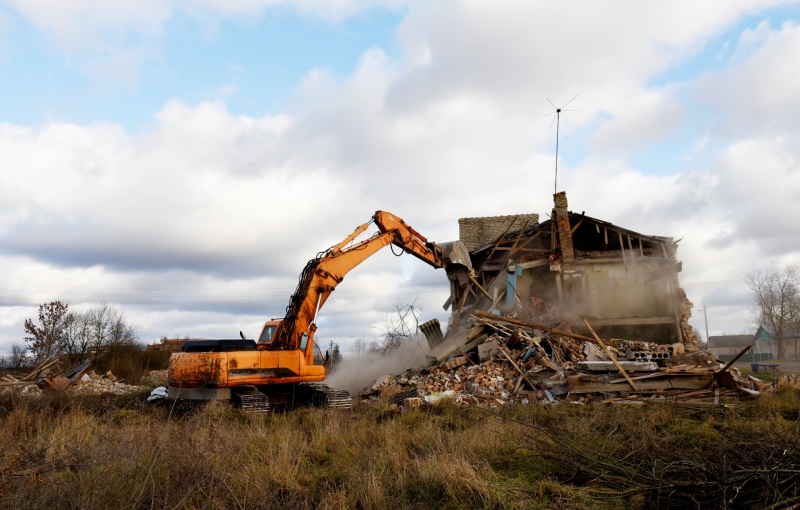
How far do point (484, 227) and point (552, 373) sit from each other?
615 inches

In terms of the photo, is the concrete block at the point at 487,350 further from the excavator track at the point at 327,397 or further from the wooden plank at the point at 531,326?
the excavator track at the point at 327,397

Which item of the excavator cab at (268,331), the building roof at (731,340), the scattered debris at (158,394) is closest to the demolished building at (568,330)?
the excavator cab at (268,331)

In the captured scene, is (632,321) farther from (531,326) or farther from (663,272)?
(531,326)

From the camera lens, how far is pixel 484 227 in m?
29.3

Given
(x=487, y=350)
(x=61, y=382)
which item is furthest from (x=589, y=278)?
(x=61, y=382)

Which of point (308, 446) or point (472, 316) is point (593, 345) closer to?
point (472, 316)

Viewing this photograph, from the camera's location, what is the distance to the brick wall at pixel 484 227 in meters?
28.9

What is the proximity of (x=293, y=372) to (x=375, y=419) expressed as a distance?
2165 millimetres

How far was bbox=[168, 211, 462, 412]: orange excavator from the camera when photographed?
11.2 m

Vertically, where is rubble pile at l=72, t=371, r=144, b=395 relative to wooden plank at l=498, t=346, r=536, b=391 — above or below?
below

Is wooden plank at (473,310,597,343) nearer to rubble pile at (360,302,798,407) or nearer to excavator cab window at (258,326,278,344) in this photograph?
rubble pile at (360,302,798,407)

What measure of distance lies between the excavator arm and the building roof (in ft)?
247

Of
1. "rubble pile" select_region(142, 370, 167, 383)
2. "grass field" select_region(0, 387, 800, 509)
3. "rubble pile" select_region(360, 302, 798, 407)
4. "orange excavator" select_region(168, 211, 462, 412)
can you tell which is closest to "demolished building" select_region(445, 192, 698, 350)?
"rubble pile" select_region(360, 302, 798, 407)

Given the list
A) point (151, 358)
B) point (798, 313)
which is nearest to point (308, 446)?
point (151, 358)
